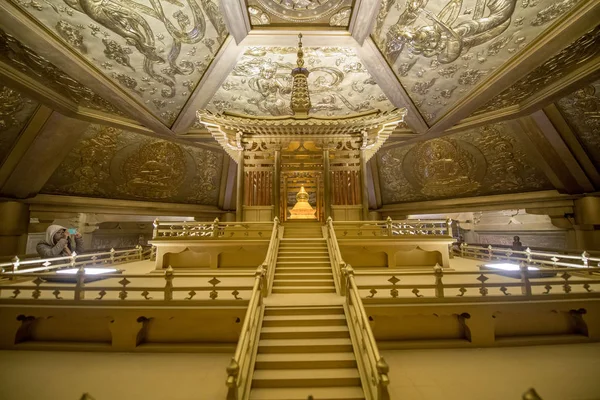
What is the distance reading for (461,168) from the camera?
1374 cm

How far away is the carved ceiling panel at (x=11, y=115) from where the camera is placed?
26.7 feet

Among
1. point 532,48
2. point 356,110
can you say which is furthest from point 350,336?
point 356,110

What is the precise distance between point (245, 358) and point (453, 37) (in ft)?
32.3

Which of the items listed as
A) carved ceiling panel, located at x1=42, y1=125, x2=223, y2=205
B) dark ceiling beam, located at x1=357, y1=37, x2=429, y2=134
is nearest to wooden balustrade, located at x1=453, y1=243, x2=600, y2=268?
dark ceiling beam, located at x1=357, y1=37, x2=429, y2=134

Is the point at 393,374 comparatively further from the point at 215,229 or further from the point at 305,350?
the point at 215,229

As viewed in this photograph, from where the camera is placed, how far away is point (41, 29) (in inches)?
257

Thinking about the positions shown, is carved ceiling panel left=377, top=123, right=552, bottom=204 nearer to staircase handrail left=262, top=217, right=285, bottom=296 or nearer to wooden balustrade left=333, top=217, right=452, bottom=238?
wooden balustrade left=333, top=217, right=452, bottom=238

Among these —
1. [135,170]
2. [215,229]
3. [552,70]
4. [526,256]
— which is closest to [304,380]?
[215,229]

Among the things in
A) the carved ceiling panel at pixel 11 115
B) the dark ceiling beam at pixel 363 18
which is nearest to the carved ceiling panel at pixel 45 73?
the carved ceiling panel at pixel 11 115

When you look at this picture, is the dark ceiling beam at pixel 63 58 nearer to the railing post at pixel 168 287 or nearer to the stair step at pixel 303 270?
the railing post at pixel 168 287

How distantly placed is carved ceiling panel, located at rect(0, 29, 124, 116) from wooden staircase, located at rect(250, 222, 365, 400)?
336 inches

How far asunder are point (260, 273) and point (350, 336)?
1.92m

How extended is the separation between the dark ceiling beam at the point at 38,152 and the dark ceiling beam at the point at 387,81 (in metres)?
11.0

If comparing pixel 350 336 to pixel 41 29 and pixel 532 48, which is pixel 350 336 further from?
pixel 41 29
